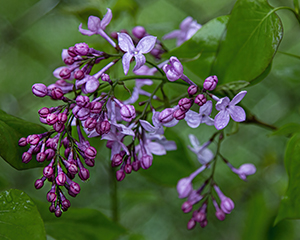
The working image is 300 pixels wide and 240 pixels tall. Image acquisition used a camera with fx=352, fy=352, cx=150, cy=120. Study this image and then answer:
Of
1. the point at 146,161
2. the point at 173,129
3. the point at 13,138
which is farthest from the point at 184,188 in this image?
the point at 173,129

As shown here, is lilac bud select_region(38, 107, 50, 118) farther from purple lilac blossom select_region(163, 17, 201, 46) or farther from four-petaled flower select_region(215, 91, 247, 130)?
purple lilac blossom select_region(163, 17, 201, 46)

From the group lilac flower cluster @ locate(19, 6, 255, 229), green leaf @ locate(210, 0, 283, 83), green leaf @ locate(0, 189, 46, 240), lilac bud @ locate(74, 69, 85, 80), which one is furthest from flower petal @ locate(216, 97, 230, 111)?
green leaf @ locate(0, 189, 46, 240)

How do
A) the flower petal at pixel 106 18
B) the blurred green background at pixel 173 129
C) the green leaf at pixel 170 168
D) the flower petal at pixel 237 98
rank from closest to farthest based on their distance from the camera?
1. the flower petal at pixel 237 98
2. the flower petal at pixel 106 18
3. the green leaf at pixel 170 168
4. the blurred green background at pixel 173 129

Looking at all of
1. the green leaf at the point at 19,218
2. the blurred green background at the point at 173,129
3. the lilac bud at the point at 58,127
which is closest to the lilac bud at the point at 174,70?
the lilac bud at the point at 58,127

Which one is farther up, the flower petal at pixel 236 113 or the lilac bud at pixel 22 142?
the flower petal at pixel 236 113

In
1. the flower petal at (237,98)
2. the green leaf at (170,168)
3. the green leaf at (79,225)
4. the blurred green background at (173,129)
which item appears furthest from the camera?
the blurred green background at (173,129)

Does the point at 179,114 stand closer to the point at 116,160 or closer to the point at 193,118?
the point at 193,118

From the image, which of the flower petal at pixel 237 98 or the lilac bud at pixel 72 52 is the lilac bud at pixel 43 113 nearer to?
the lilac bud at pixel 72 52

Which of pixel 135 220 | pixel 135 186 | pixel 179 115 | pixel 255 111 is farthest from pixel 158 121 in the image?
pixel 255 111
